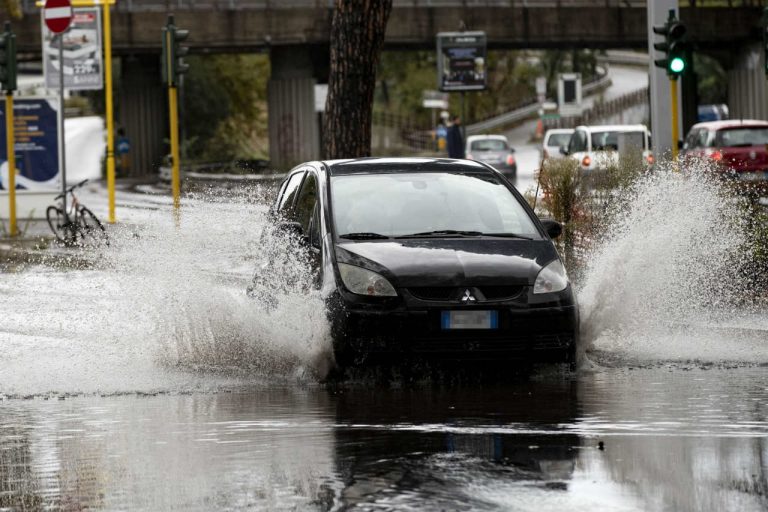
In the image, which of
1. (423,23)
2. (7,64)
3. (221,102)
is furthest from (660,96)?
(221,102)

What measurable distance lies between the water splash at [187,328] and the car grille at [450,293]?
676 millimetres

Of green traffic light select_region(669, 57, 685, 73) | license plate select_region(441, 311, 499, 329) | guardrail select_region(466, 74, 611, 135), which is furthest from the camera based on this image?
guardrail select_region(466, 74, 611, 135)

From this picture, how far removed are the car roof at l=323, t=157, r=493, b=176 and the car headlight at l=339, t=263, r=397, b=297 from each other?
1616mm

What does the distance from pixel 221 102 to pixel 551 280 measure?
68.0 metres

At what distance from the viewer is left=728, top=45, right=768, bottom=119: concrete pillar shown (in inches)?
2477

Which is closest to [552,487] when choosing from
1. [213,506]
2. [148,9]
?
[213,506]

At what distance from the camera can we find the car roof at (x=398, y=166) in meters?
12.4

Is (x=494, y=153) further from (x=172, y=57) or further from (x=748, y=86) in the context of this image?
(x=172, y=57)

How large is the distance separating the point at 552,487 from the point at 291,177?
23.3ft

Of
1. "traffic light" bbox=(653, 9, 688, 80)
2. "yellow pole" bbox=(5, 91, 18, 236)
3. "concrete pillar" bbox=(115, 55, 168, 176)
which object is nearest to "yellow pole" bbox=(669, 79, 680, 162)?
"traffic light" bbox=(653, 9, 688, 80)

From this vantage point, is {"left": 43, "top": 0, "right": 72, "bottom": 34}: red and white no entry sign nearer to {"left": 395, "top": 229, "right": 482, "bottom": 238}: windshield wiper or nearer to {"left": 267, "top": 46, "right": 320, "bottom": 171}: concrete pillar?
{"left": 395, "top": 229, "right": 482, "bottom": 238}: windshield wiper

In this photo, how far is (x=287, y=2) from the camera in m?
59.3

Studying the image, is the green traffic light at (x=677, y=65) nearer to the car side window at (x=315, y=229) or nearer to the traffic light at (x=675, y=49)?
the traffic light at (x=675, y=49)

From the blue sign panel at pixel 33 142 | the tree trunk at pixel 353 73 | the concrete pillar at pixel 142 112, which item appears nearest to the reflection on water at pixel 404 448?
the tree trunk at pixel 353 73
